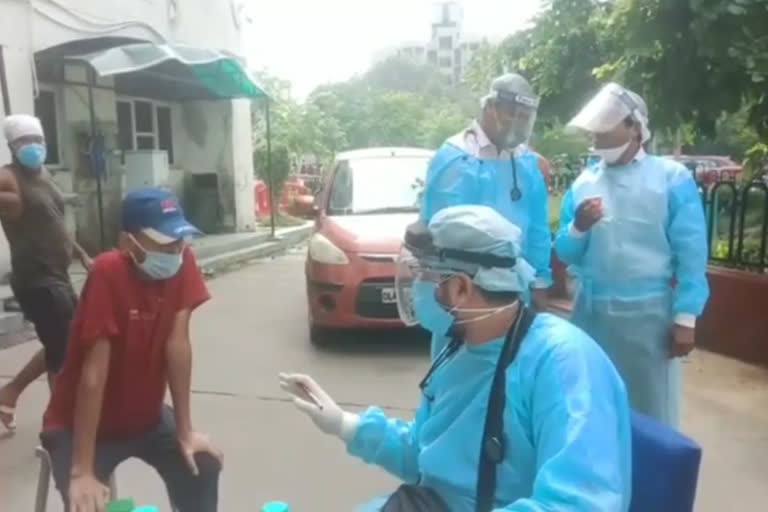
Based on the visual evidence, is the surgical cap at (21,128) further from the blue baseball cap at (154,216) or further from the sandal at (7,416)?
the blue baseball cap at (154,216)

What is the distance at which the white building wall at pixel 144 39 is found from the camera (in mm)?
8945

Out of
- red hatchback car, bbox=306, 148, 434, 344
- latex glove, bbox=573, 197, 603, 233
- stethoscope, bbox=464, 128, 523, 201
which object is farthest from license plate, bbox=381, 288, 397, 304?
latex glove, bbox=573, 197, 603, 233

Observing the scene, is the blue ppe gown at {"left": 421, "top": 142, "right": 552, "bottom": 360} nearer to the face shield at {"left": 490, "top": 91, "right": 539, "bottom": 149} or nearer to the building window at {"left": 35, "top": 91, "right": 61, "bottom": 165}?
the face shield at {"left": 490, "top": 91, "right": 539, "bottom": 149}

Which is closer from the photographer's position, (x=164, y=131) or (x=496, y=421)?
(x=496, y=421)

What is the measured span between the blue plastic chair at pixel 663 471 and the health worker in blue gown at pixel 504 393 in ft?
0.23

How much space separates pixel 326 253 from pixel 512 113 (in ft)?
10.5

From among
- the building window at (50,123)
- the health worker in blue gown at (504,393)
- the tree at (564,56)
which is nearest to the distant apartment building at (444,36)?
the tree at (564,56)

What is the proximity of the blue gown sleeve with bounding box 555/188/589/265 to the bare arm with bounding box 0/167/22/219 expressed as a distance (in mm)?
2773

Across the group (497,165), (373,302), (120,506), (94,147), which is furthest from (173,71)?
(120,506)

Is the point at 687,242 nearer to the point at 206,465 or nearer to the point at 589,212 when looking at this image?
the point at 589,212

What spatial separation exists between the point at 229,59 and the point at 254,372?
5314mm

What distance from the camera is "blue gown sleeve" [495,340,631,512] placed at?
1.54 m

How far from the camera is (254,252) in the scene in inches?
491

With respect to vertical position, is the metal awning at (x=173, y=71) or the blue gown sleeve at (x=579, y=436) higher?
the metal awning at (x=173, y=71)
